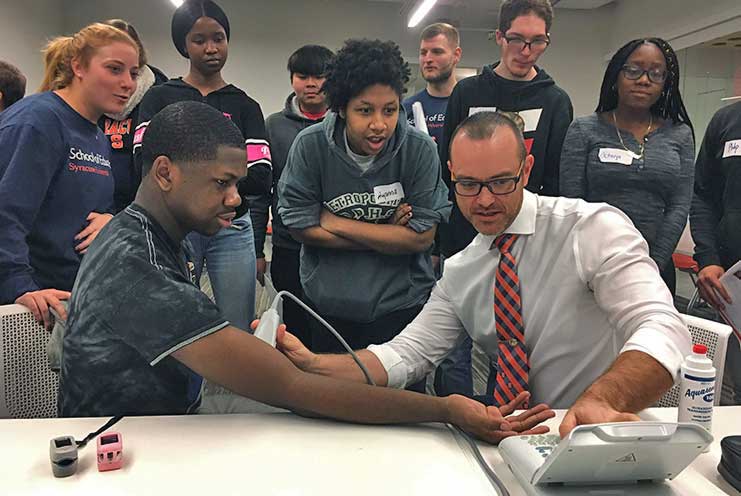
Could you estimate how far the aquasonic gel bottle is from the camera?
98cm

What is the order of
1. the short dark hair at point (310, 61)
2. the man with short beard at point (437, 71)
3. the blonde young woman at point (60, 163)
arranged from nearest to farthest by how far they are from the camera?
Answer: the blonde young woman at point (60, 163)
the short dark hair at point (310, 61)
the man with short beard at point (437, 71)

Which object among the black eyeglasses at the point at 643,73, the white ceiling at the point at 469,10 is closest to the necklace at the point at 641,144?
the black eyeglasses at the point at 643,73

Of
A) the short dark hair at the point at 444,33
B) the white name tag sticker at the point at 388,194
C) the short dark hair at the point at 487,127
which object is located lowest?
the white name tag sticker at the point at 388,194

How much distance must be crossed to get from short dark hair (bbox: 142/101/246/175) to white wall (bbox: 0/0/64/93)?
5560mm

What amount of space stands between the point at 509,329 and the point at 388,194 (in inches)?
26.5

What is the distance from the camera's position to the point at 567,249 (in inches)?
54.0

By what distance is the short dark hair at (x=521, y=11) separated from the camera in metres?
2.19

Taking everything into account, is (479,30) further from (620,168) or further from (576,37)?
(620,168)

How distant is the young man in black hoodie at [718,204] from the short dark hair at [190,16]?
1955mm

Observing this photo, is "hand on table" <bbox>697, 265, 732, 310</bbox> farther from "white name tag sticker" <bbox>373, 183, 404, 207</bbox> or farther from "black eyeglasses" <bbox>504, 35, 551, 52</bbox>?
"white name tag sticker" <bbox>373, 183, 404, 207</bbox>

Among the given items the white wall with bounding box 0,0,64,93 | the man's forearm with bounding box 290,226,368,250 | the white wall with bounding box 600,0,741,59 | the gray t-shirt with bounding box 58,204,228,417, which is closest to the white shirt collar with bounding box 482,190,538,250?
the man's forearm with bounding box 290,226,368,250

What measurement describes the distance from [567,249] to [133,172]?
5.56ft

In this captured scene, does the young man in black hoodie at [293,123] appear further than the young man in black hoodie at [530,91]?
Yes

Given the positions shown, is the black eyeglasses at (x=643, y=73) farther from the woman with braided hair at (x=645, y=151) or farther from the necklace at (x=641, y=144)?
the necklace at (x=641, y=144)
